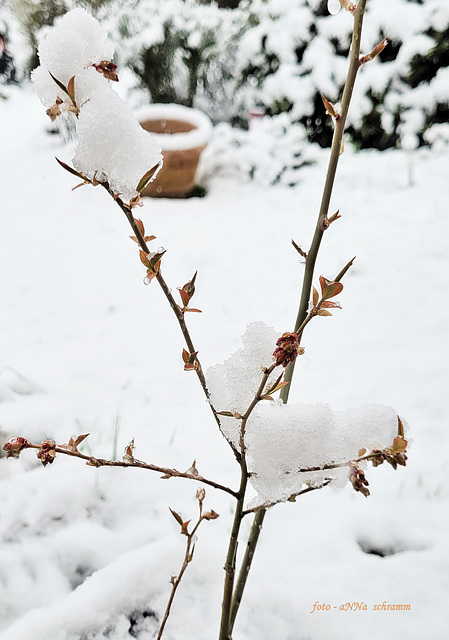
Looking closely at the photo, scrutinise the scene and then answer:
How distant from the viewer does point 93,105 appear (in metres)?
0.43

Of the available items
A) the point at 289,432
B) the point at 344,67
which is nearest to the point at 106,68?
the point at 289,432

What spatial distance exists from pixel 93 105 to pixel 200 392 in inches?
55.6

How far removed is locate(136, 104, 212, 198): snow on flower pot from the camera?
2963 millimetres

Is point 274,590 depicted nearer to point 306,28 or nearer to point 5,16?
point 306,28

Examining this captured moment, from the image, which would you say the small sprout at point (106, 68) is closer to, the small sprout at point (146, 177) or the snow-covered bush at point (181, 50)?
the small sprout at point (146, 177)

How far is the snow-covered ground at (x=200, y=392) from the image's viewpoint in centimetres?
96

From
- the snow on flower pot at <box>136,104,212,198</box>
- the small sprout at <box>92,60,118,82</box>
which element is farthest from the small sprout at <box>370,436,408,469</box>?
the snow on flower pot at <box>136,104,212,198</box>

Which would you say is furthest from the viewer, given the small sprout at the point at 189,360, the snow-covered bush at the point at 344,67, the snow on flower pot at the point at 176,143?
the snow-covered bush at the point at 344,67

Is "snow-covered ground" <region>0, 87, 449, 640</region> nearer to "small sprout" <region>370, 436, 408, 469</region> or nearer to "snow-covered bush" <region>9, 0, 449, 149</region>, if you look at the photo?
"snow-covered bush" <region>9, 0, 449, 149</region>

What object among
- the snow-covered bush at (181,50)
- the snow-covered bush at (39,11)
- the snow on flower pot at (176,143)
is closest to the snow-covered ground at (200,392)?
the snow on flower pot at (176,143)

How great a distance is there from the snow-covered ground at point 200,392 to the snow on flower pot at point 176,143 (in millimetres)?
176

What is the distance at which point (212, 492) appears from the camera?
133 cm

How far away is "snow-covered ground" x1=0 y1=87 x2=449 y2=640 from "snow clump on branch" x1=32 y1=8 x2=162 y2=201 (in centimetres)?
84

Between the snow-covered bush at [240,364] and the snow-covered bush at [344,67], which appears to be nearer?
the snow-covered bush at [240,364]
